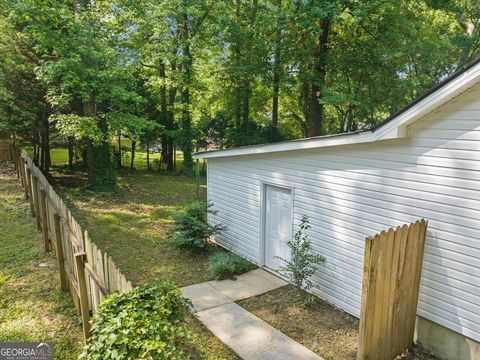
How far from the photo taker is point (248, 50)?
50.9 ft

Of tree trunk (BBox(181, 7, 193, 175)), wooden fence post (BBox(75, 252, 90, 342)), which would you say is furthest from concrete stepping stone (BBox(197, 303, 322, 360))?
tree trunk (BBox(181, 7, 193, 175))

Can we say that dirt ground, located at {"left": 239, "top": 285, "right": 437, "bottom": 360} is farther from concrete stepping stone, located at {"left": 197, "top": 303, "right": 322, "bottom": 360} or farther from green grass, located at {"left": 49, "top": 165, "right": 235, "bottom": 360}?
green grass, located at {"left": 49, "top": 165, "right": 235, "bottom": 360}

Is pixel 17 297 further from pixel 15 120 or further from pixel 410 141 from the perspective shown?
pixel 15 120

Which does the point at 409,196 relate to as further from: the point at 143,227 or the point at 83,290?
the point at 143,227

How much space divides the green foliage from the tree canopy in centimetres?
783

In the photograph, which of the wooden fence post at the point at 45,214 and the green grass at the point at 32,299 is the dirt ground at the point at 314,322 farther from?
the wooden fence post at the point at 45,214

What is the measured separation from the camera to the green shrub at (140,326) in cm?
276

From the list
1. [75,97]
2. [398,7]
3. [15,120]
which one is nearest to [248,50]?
[398,7]

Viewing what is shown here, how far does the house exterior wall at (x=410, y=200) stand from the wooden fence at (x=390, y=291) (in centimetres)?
25

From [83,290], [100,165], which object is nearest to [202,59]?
[100,165]

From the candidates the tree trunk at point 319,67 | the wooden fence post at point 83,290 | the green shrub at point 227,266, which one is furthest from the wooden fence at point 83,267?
the tree trunk at point 319,67

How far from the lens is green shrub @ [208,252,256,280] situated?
705cm

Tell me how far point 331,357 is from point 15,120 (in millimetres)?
14019

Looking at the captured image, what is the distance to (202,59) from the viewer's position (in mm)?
19281
